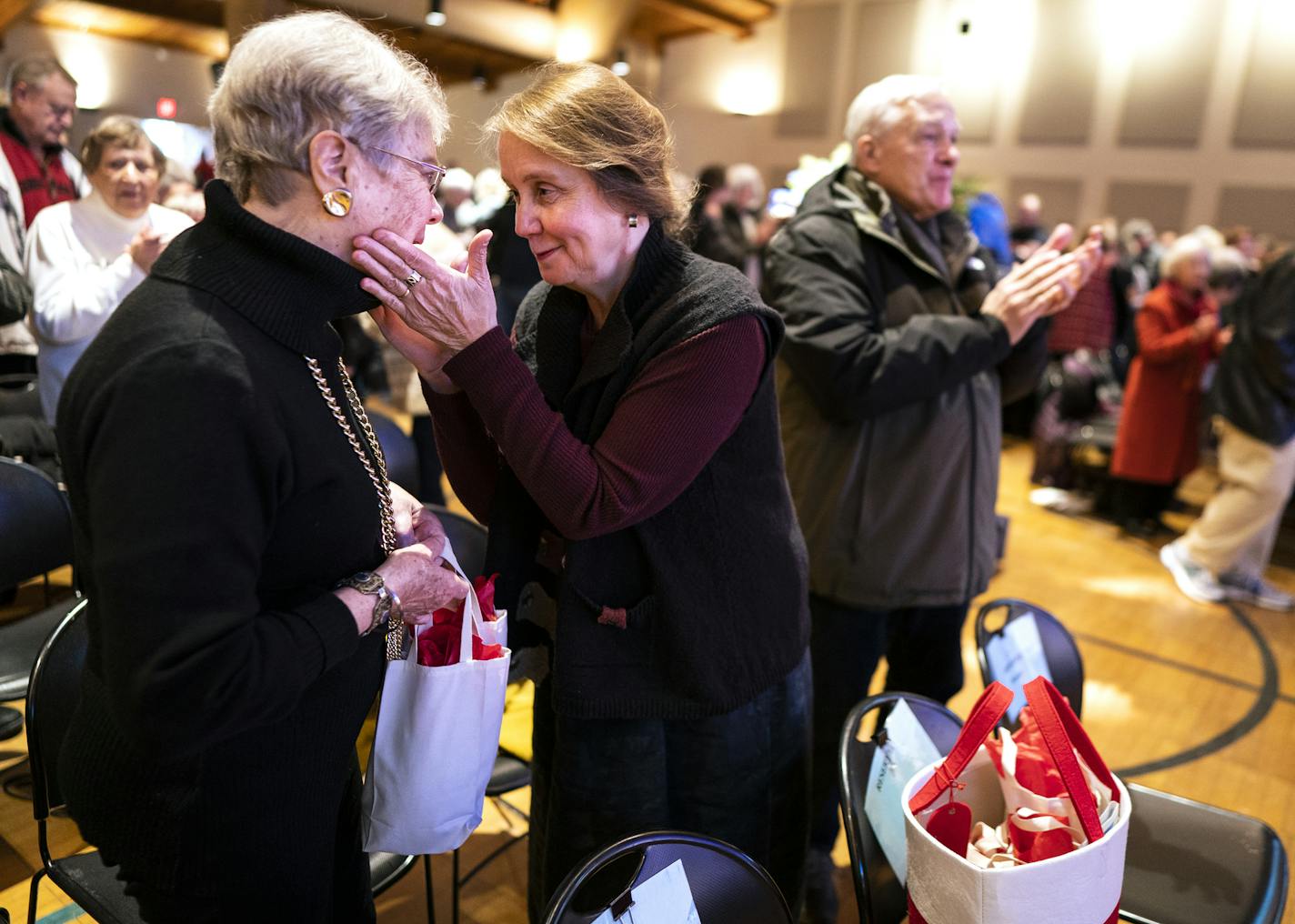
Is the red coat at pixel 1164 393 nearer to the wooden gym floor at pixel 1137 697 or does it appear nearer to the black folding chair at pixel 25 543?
the wooden gym floor at pixel 1137 697

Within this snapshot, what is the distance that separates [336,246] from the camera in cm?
94

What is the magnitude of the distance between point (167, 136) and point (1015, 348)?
1080 cm

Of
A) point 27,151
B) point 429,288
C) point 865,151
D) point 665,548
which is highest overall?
point 865,151

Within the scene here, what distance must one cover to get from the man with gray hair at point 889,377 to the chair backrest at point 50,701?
1366 millimetres

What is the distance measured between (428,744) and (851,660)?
1.14m

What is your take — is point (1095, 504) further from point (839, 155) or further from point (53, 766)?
point (53, 766)

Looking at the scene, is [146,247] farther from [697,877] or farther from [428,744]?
[697,877]

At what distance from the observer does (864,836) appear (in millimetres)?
1315

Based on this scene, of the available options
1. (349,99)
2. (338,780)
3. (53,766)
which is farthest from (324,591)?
(53,766)

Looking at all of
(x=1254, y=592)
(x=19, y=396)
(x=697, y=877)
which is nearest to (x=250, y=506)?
(x=697, y=877)

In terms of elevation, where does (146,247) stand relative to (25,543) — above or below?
above

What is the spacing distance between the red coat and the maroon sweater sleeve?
4354 mm

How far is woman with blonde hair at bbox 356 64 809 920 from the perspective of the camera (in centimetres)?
118

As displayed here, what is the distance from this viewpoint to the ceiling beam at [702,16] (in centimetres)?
1140
